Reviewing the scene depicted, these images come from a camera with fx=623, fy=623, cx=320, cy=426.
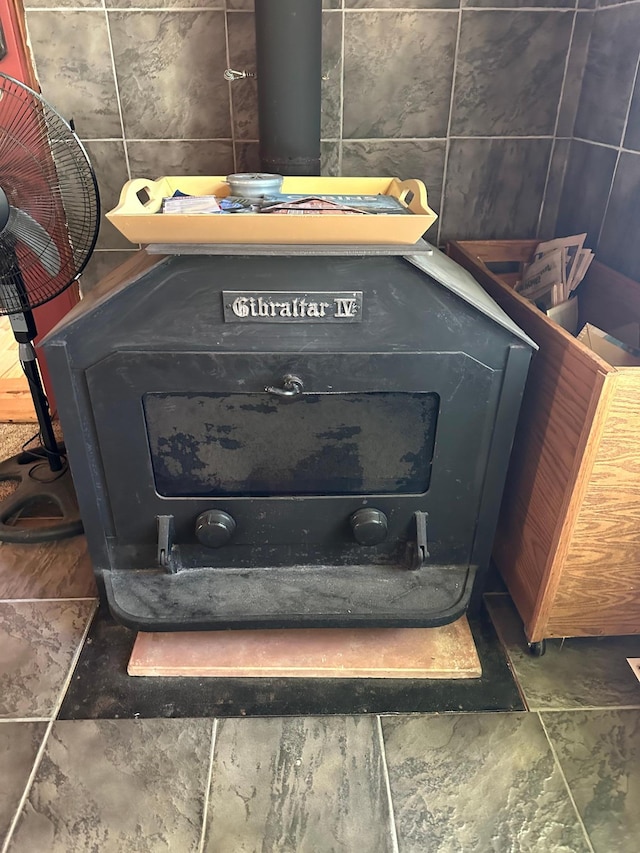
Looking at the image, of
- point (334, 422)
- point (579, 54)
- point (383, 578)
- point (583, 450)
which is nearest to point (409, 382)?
point (334, 422)

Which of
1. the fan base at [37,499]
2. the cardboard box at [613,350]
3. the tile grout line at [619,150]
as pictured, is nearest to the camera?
the cardboard box at [613,350]

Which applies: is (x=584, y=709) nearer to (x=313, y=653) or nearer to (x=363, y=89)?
(x=313, y=653)

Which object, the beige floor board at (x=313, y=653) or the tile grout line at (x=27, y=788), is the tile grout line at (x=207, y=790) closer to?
the beige floor board at (x=313, y=653)

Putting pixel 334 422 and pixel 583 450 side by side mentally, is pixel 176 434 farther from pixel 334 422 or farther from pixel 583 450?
pixel 583 450

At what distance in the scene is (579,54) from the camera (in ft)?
5.02

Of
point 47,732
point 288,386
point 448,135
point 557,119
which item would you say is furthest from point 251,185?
point 47,732

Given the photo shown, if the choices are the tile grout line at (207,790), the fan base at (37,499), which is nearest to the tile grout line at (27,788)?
the tile grout line at (207,790)

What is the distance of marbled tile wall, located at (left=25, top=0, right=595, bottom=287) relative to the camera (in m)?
1.47

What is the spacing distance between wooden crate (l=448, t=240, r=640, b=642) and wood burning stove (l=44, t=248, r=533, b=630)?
94mm

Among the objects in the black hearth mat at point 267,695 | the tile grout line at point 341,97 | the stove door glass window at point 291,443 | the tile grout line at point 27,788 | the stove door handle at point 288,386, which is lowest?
the black hearth mat at point 267,695

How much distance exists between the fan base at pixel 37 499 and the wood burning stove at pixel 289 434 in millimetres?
368

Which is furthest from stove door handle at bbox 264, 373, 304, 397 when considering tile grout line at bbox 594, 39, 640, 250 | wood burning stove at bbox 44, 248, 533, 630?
tile grout line at bbox 594, 39, 640, 250

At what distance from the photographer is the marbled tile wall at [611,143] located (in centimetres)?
137

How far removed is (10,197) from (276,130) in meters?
0.59
